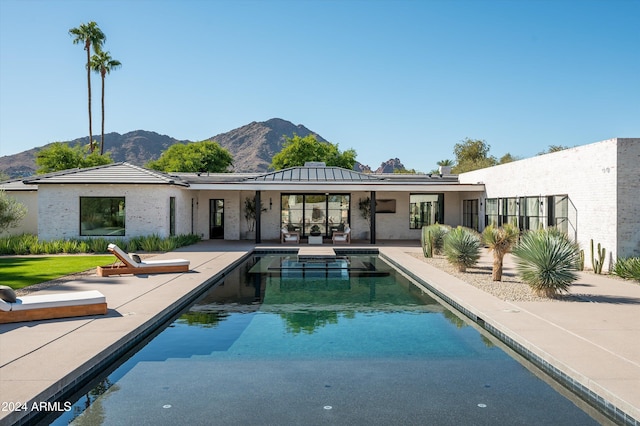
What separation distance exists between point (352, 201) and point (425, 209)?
3.92m

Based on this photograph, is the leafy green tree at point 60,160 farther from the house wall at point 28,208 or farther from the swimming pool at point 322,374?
the swimming pool at point 322,374

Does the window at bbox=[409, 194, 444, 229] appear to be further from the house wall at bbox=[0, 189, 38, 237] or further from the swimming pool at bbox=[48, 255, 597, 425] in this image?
the house wall at bbox=[0, 189, 38, 237]

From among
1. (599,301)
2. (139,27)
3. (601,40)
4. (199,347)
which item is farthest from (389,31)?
(199,347)

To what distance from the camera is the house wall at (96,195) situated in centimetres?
2105

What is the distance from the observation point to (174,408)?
527 centimetres

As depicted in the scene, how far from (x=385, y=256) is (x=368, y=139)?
32.5 m

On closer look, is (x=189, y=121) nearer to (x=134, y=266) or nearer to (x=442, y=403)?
(x=134, y=266)

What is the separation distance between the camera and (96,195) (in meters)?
21.2

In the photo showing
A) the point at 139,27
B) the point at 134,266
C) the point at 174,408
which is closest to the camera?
the point at 174,408

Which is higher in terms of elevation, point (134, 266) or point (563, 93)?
point (563, 93)

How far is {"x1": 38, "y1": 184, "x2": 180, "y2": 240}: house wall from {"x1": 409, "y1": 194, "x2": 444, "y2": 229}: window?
12.7 m

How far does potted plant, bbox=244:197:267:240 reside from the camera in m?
27.0

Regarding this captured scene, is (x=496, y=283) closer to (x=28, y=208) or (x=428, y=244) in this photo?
(x=428, y=244)

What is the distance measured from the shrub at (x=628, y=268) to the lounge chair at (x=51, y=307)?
11.9 metres
